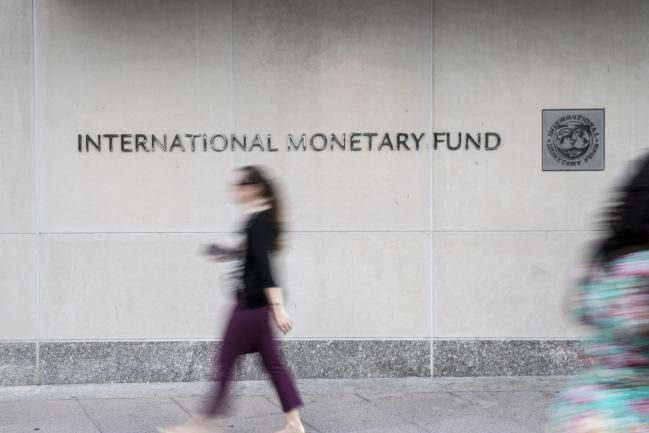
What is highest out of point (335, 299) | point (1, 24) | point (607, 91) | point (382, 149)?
point (1, 24)

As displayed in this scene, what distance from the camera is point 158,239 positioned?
7125 mm

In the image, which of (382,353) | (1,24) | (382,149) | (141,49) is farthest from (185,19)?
(382,353)

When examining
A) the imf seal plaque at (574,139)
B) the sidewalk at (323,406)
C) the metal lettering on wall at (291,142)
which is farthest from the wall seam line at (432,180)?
the imf seal plaque at (574,139)

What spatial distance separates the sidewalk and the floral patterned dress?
284cm

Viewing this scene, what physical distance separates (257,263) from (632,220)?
2.67 m

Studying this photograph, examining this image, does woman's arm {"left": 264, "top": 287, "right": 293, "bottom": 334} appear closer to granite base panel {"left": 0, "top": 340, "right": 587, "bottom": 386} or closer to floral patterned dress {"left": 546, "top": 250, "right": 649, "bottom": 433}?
granite base panel {"left": 0, "top": 340, "right": 587, "bottom": 386}

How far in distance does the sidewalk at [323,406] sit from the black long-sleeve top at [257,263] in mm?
1162

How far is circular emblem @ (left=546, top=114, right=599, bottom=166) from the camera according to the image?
7160 mm

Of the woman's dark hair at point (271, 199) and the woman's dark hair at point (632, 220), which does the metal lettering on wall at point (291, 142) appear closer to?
the woman's dark hair at point (271, 199)

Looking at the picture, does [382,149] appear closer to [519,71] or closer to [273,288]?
[519,71]

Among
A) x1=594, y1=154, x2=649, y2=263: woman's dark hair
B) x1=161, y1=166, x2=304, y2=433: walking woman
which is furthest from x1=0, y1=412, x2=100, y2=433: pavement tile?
x1=594, y1=154, x2=649, y2=263: woman's dark hair

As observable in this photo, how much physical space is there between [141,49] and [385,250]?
293cm

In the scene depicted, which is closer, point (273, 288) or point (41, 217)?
point (273, 288)

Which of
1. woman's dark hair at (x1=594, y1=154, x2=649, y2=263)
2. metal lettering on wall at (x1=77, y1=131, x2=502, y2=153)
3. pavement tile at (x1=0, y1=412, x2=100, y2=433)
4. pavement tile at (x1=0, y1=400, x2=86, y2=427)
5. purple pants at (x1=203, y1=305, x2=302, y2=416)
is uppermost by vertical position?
metal lettering on wall at (x1=77, y1=131, x2=502, y2=153)
